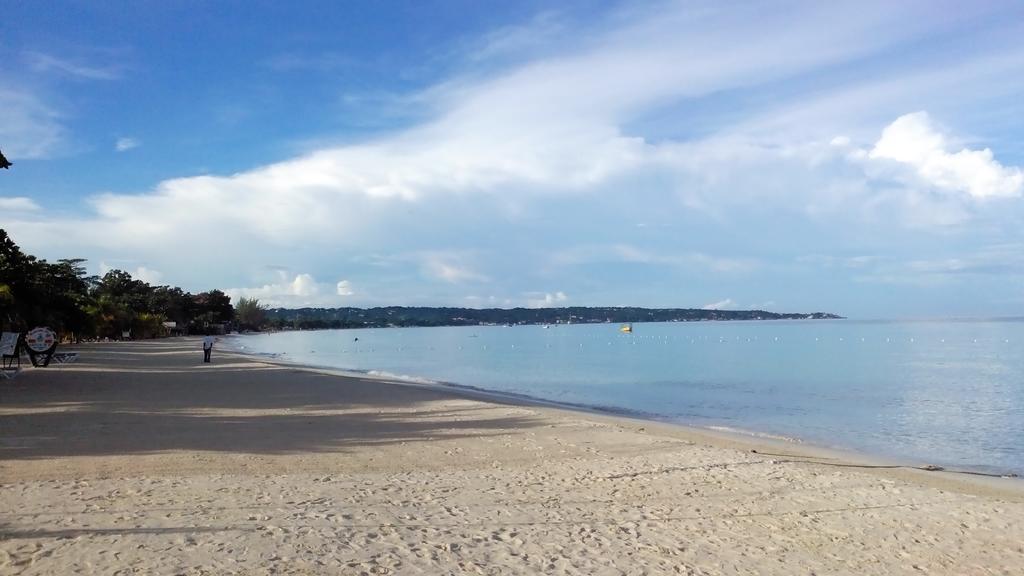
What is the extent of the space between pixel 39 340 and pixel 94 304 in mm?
41193

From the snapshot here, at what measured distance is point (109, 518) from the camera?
6.46m

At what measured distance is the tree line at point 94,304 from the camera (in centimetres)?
2634

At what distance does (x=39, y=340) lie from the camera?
83.4ft

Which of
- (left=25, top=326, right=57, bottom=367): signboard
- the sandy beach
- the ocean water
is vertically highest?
(left=25, top=326, right=57, bottom=367): signboard

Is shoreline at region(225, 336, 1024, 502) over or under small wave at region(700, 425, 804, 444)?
over

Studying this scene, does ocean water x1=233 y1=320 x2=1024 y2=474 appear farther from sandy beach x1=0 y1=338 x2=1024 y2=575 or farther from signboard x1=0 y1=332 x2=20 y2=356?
signboard x1=0 y1=332 x2=20 y2=356

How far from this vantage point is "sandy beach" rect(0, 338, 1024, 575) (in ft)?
19.2

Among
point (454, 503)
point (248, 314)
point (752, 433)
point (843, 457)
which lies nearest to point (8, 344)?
point (454, 503)

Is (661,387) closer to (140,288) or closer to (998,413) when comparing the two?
(998,413)

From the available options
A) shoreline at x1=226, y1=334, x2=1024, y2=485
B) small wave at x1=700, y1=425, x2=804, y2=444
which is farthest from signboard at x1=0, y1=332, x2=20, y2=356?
small wave at x1=700, y1=425, x2=804, y2=444

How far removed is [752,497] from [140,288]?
107636mm

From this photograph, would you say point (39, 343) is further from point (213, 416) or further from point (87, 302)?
point (87, 302)

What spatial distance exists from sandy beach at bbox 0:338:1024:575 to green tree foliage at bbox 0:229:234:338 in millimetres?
13579

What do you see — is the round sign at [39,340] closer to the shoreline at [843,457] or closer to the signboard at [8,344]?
the signboard at [8,344]
